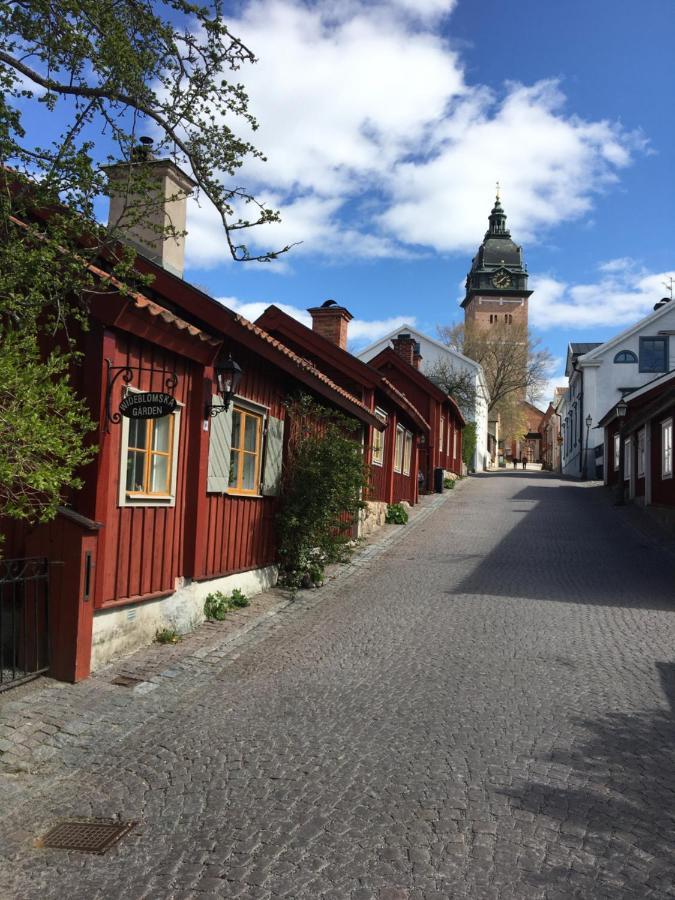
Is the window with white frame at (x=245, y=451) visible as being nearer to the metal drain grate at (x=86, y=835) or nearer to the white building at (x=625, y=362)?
the metal drain grate at (x=86, y=835)

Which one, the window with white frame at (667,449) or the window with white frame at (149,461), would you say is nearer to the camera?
the window with white frame at (149,461)

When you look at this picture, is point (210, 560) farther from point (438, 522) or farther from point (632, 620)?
point (438, 522)

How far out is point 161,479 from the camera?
7.91 meters

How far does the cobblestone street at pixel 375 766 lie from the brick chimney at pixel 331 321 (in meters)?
9.41

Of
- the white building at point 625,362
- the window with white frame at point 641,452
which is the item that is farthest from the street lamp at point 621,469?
the white building at point 625,362

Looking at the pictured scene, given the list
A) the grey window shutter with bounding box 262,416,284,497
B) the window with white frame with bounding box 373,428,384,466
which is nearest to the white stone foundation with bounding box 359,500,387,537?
the window with white frame with bounding box 373,428,384,466

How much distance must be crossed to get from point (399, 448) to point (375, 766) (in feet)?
55.7

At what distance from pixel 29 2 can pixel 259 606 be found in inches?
272

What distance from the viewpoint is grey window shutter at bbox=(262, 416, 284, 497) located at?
10656 mm

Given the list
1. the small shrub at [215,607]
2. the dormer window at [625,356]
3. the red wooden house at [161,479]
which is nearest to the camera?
the red wooden house at [161,479]

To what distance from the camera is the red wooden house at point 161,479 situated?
6.34 m

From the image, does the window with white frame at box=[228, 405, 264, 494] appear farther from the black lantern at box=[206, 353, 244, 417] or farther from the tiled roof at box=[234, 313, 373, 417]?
the tiled roof at box=[234, 313, 373, 417]

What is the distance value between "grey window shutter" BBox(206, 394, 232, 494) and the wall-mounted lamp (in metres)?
0.09

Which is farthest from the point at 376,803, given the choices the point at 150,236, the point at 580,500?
the point at 580,500
